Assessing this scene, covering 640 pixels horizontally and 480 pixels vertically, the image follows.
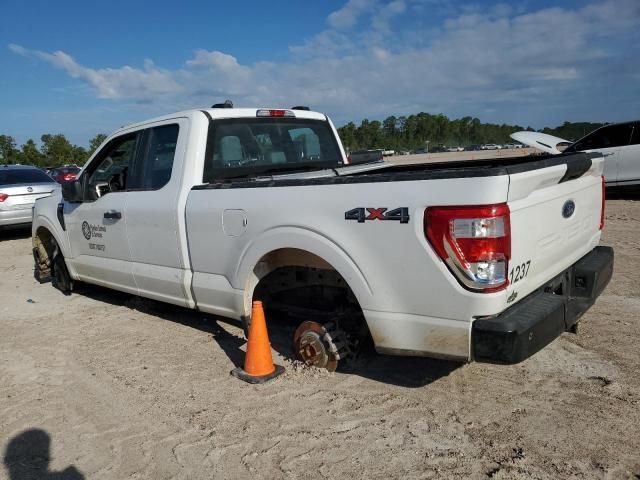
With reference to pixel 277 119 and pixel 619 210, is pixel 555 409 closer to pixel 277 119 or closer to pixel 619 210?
pixel 277 119

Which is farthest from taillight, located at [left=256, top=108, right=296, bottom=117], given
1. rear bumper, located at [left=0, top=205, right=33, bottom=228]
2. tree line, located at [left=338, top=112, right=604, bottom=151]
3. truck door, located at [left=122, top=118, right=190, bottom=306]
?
tree line, located at [left=338, top=112, right=604, bottom=151]

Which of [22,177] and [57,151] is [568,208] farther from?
[57,151]

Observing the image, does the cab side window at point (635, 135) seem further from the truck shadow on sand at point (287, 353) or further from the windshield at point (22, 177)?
Result: the windshield at point (22, 177)

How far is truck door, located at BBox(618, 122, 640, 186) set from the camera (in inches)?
415

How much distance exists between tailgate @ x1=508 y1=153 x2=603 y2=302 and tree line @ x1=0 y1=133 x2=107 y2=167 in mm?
65939

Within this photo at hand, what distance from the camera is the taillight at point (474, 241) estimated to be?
259cm

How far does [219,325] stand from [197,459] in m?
2.25

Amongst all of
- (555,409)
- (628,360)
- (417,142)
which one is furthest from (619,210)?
(417,142)

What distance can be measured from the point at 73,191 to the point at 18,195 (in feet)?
22.1

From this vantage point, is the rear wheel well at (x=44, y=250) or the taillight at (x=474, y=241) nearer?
the taillight at (x=474, y=241)

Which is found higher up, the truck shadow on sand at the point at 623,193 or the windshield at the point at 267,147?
the windshield at the point at 267,147

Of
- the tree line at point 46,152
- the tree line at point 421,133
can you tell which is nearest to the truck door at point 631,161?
the tree line at point 46,152

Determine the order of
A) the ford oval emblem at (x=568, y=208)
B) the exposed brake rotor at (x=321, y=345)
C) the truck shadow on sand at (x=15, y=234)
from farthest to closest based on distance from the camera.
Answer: the truck shadow on sand at (x=15, y=234)
the exposed brake rotor at (x=321, y=345)
the ford oval emblem at (x=568, y=208)

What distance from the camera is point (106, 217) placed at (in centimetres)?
489
